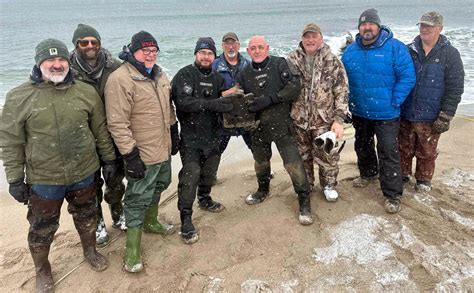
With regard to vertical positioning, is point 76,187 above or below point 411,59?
below

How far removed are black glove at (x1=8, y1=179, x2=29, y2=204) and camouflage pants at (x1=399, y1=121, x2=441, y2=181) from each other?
424 cm

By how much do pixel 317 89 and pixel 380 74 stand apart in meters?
0.70

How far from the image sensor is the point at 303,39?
4.16 meters

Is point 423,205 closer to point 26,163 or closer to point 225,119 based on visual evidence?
point 225,119

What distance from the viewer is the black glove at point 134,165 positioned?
3453 millimetres

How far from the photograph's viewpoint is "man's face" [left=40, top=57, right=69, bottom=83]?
3.05m

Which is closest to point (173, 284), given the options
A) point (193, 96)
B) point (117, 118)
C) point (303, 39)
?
point (117, 118)

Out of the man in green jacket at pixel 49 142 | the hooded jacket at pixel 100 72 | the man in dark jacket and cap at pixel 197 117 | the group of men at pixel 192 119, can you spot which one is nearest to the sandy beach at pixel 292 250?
the group of men at pixel 192 119

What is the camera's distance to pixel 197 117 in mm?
4070

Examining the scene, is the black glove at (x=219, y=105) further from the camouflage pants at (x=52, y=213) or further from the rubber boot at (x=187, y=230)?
the camouflage pants at (x=52, y=213)

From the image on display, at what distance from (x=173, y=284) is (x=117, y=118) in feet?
5.34

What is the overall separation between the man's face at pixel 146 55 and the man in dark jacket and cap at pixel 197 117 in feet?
1.45

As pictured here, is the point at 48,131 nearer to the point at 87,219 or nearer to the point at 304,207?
the point at 87,219

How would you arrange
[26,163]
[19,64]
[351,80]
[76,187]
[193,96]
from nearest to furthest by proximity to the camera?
[26,163] < [76,187] < [193,96] < [351,80] < [19,64]
